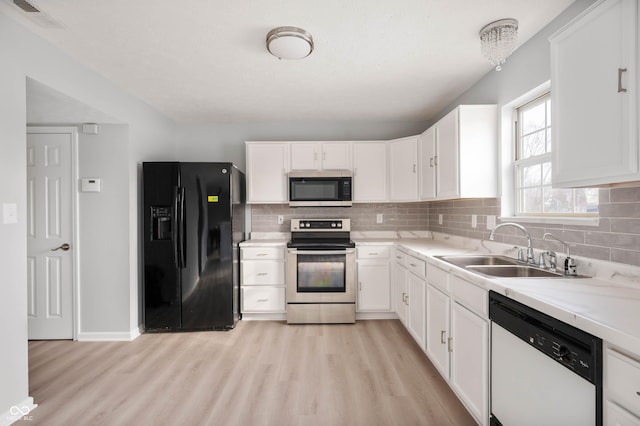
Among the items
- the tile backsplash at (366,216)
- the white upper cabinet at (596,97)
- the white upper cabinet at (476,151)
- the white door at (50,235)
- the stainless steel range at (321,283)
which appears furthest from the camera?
the tile backsplash at (366,216)

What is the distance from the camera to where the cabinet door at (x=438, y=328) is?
1.99m

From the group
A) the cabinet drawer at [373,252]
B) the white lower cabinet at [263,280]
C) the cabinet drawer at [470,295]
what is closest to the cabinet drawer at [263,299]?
the white lower cabinet at [263,280]

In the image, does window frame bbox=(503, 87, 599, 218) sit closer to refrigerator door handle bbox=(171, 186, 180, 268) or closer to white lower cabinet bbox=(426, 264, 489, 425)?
white lower cabinet bbox=(426, 264, 489, 425)

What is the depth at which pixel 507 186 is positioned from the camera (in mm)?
2305

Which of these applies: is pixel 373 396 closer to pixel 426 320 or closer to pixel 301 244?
pixel 426 320

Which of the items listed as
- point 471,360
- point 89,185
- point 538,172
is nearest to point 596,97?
point 538,172

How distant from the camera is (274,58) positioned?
221cm

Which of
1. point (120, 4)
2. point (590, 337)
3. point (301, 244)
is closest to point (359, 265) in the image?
point (301, 244)

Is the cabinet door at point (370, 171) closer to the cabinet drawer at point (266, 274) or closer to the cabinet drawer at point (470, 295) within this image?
the cabinet drawer at point (266, 274)

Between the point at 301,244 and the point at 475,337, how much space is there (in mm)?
2009

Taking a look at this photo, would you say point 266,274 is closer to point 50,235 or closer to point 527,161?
point 50,235

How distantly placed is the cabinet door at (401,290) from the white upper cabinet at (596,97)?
1.80 meters

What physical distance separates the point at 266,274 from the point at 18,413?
6.74 ft

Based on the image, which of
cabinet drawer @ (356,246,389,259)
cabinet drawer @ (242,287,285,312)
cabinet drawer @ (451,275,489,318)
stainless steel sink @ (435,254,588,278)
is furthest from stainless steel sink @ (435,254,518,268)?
cabinet drawer @ (242,287,285,312)
